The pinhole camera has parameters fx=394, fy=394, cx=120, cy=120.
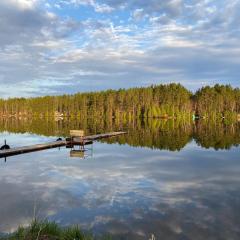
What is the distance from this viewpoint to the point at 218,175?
25547mm

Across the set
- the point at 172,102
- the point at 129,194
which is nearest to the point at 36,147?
the point at 129,194

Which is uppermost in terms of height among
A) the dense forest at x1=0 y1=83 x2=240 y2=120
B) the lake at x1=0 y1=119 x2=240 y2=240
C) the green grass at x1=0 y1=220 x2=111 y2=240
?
the dense forest at x1=0 y1=83 x2=240 y2=120

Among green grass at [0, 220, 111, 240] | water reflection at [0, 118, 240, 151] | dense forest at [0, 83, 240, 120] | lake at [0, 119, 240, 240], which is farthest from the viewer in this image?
dense forest at [0, 83, 240, 120]

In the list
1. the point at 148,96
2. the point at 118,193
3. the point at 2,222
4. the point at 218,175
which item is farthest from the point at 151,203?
the point at 148,96

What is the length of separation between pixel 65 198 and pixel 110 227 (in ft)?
17.4

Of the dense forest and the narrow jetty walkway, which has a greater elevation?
the dense forest

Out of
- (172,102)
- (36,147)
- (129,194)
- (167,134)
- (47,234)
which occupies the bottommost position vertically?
(129,194)

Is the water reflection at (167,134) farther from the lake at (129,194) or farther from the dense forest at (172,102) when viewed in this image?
the dense forest at (172,102)

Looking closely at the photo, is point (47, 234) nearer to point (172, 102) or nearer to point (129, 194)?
point (129, 194)

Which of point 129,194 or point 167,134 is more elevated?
point 167,134

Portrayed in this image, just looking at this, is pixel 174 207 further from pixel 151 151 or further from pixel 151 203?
pixel 151 151

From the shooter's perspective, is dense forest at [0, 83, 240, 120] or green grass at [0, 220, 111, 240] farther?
dense forest at [0, 83, 240, 120]

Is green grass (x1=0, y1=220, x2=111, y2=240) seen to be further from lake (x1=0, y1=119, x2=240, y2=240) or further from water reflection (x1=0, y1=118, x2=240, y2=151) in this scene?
water reflection (x1=0, y1=118, x2=240, y2=151)

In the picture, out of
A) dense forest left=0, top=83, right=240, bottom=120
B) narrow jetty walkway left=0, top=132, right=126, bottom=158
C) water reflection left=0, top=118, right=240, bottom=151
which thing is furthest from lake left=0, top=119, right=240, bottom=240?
dense forest left=0, top=83, right=240, bottom=120
